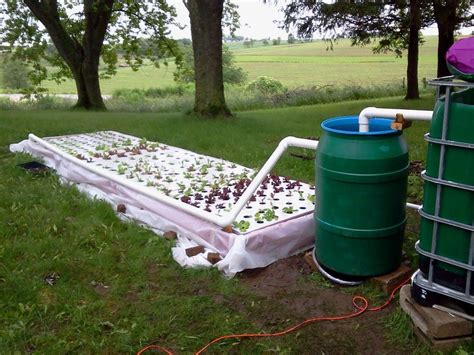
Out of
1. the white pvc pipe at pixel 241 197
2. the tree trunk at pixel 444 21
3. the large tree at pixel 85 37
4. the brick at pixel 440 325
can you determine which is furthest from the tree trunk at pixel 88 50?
the brick at pixel 440 325

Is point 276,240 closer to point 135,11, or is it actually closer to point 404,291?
point 404,291

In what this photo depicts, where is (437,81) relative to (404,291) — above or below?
above

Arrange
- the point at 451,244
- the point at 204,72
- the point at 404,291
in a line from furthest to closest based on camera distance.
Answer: the point at 204,72
the point at 404,291
the point at 451,244

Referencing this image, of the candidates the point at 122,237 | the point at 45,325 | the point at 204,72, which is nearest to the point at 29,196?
the point at 122,237

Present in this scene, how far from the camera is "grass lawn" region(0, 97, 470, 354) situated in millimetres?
2670

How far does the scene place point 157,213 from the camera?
4273mm

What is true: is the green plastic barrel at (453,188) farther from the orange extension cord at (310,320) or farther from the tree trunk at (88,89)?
the tree trunk at (88,89)

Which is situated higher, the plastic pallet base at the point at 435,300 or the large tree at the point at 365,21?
the large tree at the point at 365,21

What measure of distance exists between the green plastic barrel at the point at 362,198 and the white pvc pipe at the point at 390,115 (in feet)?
0.40

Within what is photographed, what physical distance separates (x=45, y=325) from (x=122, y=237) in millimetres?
1262

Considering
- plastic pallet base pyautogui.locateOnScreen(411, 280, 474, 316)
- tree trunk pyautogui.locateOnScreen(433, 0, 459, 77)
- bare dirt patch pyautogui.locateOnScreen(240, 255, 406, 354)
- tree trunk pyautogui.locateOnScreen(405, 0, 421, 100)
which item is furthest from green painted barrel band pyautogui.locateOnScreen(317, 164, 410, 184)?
tree trunk pyautogui.locateOnScreen(405, 0, 421, 100)

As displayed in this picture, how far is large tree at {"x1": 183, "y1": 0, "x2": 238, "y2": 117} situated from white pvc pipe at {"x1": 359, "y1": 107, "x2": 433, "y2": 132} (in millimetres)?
7001

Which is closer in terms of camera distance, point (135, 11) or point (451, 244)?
point (451, 244)

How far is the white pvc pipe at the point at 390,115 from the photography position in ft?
9.62
